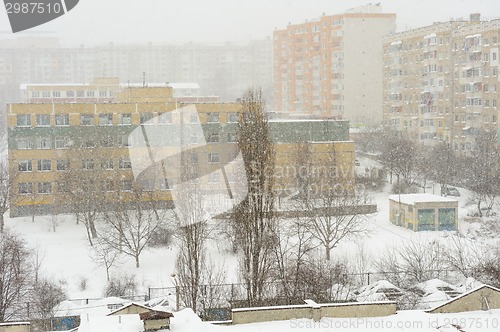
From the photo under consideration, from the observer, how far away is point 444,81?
37.7m

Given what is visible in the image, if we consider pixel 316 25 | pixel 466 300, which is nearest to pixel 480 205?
pixel 466 300

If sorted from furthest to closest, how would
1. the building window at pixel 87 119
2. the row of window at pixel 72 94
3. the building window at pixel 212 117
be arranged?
the row of window at pixel 72 94 → the building window at pixel 212 117 → the building window at pixel 87 119

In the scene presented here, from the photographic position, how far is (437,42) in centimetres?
3781

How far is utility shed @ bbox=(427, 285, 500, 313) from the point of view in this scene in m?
9.81

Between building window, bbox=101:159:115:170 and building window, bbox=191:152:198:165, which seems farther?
building window, bbox=191:152:198:165

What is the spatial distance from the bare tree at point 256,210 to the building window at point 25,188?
14726 millimetres

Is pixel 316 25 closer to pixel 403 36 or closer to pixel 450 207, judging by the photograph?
pixel 403 36

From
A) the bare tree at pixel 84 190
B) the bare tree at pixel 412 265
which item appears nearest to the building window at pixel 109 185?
the bare tree at pixel 84 190

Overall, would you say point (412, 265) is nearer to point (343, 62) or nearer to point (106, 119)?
point (106, 119)

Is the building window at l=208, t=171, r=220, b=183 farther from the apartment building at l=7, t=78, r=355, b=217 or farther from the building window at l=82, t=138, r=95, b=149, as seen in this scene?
the building window at l=82, t=138, r=95, b=149

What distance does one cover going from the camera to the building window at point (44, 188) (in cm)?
2678

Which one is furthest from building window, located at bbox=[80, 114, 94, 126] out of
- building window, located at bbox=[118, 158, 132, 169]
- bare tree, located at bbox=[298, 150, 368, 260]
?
bare tree, located at bbox=[298, 150, 368, 260]

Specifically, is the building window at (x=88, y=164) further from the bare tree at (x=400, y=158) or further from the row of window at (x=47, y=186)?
the bare tree at (x=400, y=158)

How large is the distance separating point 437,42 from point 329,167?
51.5 feet
